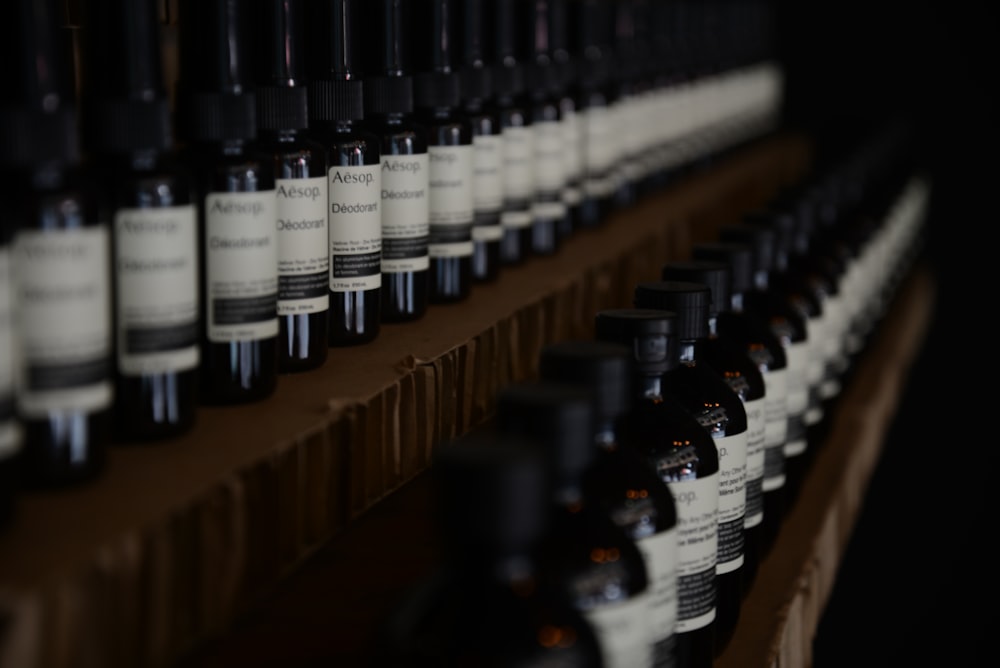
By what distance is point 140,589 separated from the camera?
593 mm

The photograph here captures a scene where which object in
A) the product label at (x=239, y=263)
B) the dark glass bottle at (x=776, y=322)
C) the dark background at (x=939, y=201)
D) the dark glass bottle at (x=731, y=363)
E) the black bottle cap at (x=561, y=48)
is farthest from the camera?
the dark background at (x=939, y=201)

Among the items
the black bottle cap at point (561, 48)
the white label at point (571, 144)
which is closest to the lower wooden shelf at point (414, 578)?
the white label at point (571, 144)

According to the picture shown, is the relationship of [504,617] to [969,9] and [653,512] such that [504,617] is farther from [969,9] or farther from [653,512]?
[969,9]

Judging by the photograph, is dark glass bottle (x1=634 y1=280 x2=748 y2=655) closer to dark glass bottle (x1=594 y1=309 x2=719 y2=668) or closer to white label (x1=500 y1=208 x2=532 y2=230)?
dark glass bottle (x1=594 y1=309 x2=719 y2=668)

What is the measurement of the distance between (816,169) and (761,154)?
658 millimetres

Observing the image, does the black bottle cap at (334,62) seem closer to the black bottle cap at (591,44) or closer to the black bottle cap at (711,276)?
the black bottle cap at (711,276)

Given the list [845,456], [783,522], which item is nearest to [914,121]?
[845,456]

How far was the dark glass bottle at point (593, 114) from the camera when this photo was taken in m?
1.72

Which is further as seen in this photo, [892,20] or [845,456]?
[892,20]

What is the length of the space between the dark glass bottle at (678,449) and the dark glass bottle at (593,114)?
90cm

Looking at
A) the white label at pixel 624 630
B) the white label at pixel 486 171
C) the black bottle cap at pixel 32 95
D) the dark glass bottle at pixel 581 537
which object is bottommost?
the white label at pixel 624 630

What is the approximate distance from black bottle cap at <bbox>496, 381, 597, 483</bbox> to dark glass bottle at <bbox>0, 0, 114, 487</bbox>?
0.21m

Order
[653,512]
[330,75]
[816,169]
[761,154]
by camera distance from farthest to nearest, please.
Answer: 1. [761,154]
2. [816,169]
3. [330,75]
4. [653,512]

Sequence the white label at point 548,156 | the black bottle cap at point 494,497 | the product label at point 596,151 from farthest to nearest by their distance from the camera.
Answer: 1. the product label at point 596,151
2. the white label at point 548,156
3. the black bottle cap at point 494,497
